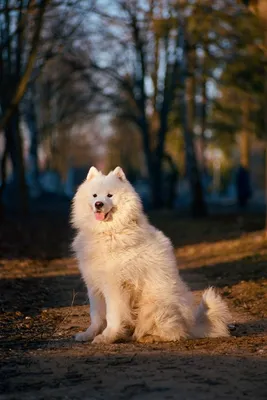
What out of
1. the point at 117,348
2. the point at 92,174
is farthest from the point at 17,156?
the point at 117,348

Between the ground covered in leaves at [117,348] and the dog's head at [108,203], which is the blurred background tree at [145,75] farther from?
the dog's head at [108,203]

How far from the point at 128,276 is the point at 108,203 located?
80 cm

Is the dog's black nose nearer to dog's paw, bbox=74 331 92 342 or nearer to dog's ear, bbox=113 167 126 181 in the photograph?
Answer: dog's ear, bbox=113 167 126 181

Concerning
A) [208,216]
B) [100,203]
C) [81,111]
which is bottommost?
[208,216]

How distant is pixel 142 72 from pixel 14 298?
2905 cm

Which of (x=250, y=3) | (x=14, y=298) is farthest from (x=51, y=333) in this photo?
(x=250, y=3)

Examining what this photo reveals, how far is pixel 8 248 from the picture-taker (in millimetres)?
20984

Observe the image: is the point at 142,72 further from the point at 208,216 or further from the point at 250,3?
the point at 250,3

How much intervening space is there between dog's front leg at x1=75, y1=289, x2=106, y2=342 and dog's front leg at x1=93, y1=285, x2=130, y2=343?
0.27 meters

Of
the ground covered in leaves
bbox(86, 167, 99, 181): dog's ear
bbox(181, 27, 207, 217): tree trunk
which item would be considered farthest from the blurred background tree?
bbox(86, 167, 99, 181): dog's ear

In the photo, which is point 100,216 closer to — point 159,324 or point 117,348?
point 159,324

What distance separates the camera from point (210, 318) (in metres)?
8.66

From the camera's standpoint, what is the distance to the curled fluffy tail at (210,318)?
8.62 meters

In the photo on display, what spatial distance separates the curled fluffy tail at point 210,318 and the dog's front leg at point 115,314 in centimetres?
82
